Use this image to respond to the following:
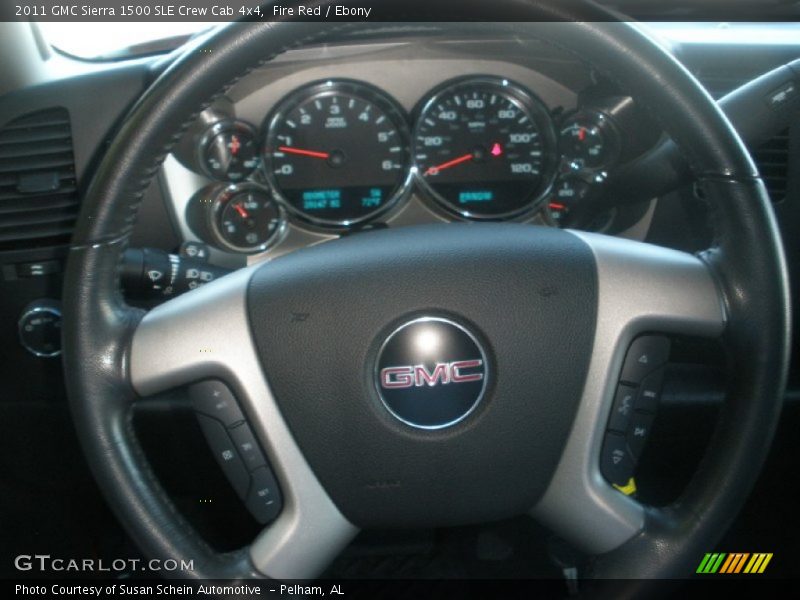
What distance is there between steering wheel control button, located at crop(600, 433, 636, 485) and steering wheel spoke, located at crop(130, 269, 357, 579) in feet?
1.10

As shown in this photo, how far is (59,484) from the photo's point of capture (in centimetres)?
195

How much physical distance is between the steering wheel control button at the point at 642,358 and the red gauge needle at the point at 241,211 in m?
0.83

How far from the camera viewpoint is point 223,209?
183 cm

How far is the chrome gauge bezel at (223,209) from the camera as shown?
5.98ft

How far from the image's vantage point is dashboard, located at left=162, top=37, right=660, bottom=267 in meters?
1.84

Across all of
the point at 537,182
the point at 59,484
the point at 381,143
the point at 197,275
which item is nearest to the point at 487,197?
the point at 537,182

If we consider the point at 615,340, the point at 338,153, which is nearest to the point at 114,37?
the point at 338,153

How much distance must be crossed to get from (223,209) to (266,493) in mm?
712

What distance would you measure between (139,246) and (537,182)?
752 millimetres

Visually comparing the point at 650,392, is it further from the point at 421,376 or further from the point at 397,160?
the point at 397,160

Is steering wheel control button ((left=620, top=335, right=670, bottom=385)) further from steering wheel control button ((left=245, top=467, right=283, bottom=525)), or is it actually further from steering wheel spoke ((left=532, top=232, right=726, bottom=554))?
steering wheel control button ((left=245, top=467, right=283, bottom=525))

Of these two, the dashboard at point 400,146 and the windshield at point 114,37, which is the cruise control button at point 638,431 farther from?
the windshield at point 114,37

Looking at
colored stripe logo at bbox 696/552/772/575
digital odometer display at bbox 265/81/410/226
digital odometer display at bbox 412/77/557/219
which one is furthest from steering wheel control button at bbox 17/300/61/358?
colored stripe logo at bbox 696/552/772/575

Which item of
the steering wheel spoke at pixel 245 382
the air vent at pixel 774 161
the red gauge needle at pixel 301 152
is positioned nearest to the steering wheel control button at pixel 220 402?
the steering wheel spoke at pixel 245 382
